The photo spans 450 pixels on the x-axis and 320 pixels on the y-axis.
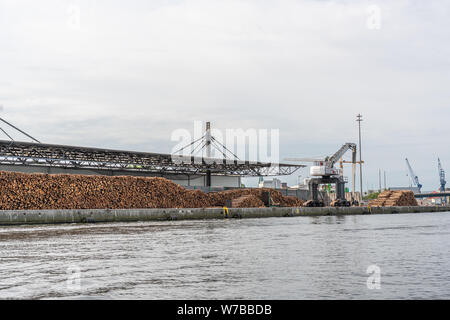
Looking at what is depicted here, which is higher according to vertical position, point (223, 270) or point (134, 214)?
point (223, 270)

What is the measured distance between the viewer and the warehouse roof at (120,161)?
4825 cm

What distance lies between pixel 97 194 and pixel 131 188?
407 cm

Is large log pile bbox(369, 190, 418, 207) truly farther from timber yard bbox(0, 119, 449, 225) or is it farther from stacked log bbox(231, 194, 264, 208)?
stacked log bbox(231, 194, 264, 208)

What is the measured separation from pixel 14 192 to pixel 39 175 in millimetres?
2834

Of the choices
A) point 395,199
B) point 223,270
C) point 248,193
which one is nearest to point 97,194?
point 248,193

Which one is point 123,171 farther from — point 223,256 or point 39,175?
point 223,256

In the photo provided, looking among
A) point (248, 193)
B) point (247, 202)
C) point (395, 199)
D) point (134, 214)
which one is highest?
point (248, 193)

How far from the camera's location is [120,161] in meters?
57.2

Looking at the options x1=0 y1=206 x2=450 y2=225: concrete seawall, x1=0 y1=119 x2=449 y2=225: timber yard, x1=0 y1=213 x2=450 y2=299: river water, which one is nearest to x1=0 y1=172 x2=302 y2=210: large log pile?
x1=0 y1=119 x2=449 y2=225: timber yard

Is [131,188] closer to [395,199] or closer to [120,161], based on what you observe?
[120,161]

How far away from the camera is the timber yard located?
131 feet

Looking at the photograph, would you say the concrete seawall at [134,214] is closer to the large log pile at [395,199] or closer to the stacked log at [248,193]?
the stacked log at [248,193]
